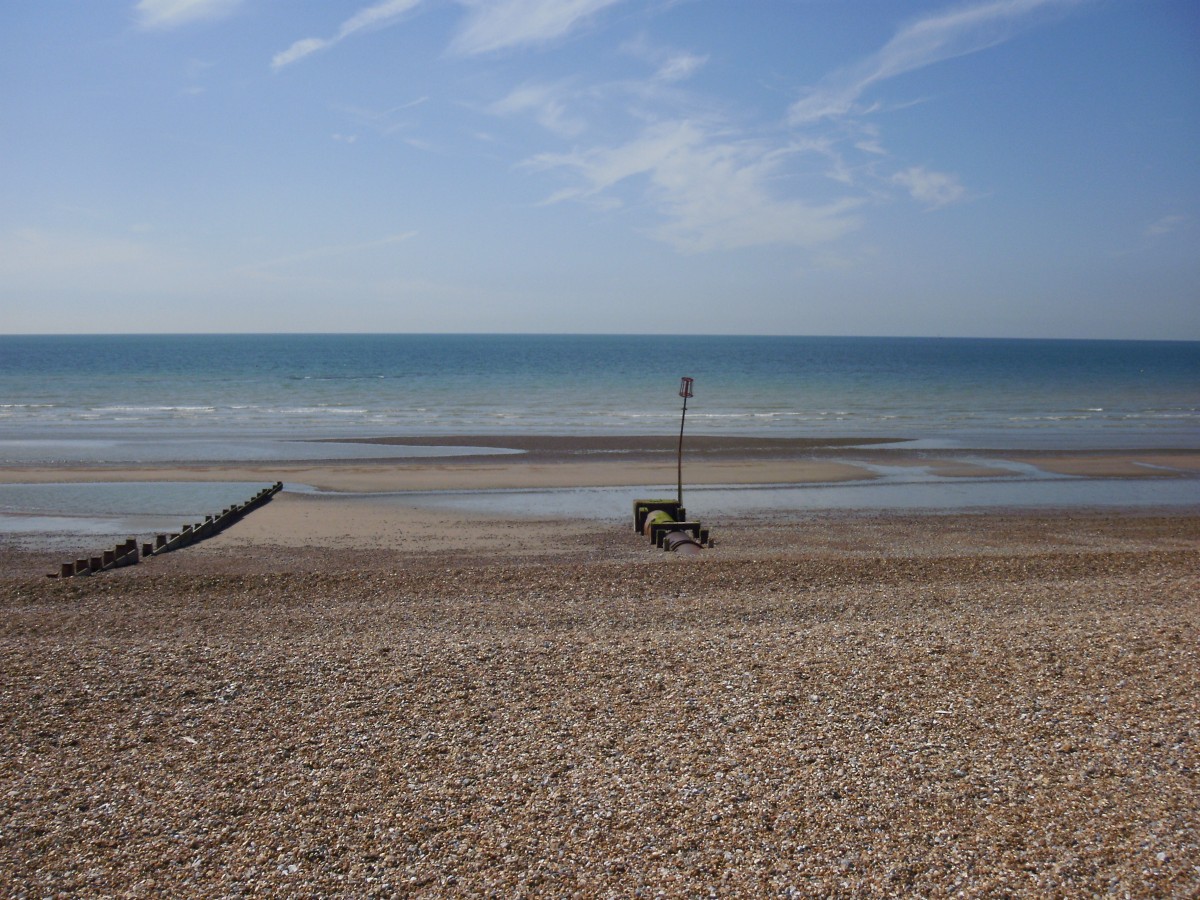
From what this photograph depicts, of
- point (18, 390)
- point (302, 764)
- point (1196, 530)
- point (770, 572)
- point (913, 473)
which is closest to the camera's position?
point (302, 764)

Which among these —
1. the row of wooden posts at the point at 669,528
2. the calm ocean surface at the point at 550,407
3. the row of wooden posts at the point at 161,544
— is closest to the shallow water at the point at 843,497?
the row of wooden posts at the point at 669,528

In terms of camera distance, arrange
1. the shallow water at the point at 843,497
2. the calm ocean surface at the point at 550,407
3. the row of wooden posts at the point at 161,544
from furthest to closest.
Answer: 1. the calm ocean surface at the point at 550,407
2. the shallow water at the point at 843,497
3. the row of wooden posts at the point at 161,544

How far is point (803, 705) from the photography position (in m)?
7.36

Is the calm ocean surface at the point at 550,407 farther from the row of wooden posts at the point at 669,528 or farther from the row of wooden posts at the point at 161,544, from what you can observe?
the row of wooden posts at the point at 669,528

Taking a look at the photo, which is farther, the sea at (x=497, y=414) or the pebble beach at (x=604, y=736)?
the sea at (x=497, y=414)

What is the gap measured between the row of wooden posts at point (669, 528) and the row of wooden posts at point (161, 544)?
26.0 ft

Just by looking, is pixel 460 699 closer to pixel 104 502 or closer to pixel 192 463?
pixel 104 502

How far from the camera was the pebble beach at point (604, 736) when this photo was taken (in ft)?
17.2

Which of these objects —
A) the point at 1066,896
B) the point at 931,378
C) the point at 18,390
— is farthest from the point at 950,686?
the point at 931,378

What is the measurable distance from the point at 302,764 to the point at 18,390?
6105cm

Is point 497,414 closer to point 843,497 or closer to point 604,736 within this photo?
point 843,497

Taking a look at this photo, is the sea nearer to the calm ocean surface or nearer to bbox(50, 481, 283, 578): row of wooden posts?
the calm ocean surface

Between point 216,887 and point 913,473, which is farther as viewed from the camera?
point 913,473

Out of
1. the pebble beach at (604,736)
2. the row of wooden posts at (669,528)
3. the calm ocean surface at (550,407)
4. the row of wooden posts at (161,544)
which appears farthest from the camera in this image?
the calm ocean surface at (550,407)
